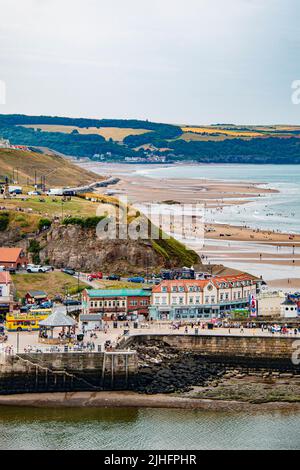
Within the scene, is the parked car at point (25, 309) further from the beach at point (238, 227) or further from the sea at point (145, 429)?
the beach at point (238, 227)

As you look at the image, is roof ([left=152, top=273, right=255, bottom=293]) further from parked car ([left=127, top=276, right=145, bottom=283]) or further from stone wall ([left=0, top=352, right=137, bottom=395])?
stone wall ([left=0, top=352, right=137, bottom=395])

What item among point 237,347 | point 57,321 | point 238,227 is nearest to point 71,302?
point 57,321

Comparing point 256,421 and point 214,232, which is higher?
point 214,232

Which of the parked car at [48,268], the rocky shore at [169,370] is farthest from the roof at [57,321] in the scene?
the parked car at [48,268]

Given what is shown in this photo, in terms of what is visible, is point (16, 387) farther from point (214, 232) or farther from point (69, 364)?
point (214, 232)
